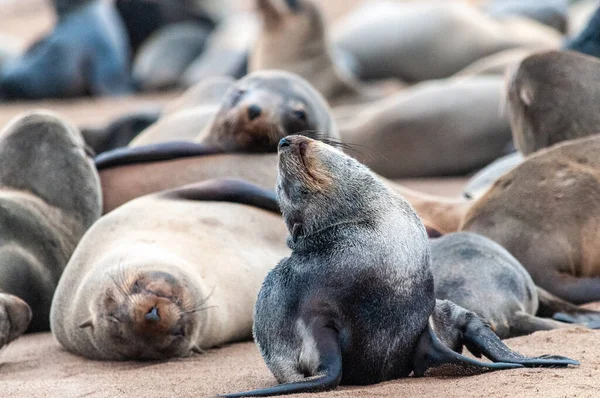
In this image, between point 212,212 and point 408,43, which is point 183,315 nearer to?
point 212,212

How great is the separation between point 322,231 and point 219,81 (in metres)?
5.52

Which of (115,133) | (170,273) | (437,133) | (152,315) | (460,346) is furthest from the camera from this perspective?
(115,133)

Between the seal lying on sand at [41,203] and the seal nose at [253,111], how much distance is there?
87 centimetres

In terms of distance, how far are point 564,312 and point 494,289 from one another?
0.32 meters

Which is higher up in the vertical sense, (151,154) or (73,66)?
(151,154)

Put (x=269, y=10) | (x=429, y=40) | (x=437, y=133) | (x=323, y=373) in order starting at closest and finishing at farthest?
(x=323, y=373) < (x=437, y=133) < (x=269, y=10) < (x=429, y=40)

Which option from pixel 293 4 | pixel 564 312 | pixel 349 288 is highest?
pixel 349 288

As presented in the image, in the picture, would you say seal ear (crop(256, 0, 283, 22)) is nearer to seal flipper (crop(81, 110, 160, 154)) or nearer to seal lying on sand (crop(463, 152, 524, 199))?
seal flipper (crop(81, 110, 160, 154))

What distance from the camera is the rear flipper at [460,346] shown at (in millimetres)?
3555

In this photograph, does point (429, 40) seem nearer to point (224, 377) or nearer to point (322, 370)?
point (224, 377)

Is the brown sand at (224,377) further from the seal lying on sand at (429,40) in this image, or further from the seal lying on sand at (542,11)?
the seal lying on sand at (542,11)

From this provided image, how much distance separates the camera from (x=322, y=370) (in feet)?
10.9

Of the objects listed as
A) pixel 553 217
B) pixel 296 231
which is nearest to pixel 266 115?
pixel 553 217

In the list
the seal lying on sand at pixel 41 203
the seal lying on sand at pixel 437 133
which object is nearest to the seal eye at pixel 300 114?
the seal lying on sand at pixel 41 203
